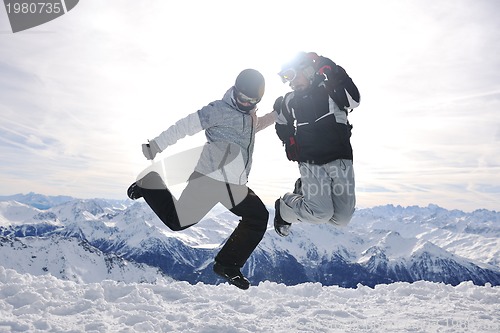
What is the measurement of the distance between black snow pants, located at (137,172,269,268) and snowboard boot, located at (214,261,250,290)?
0.30 feet

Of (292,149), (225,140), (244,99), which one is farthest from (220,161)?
(292,149)

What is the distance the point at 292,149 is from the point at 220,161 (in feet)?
5.03

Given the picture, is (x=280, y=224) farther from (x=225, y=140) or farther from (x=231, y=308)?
(x=231, y=308)

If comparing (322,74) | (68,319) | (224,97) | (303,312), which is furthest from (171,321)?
(322,74)

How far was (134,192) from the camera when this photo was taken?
6.29 meters

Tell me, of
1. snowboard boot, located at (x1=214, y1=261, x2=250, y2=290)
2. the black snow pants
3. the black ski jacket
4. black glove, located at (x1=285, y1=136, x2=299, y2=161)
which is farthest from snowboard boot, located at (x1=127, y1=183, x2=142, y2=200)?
the black ski jacket

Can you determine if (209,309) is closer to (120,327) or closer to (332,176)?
(120,327)

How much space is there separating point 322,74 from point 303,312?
5.96 m

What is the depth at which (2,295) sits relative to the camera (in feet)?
29.3

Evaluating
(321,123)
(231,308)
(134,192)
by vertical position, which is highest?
(321,123)

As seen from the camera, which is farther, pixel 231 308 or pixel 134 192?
pixel 231 308

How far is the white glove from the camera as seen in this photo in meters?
5.66

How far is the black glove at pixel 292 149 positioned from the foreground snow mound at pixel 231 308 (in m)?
3.91

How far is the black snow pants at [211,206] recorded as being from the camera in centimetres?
594
